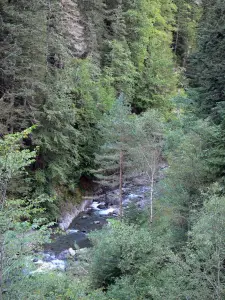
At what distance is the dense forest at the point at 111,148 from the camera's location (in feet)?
24.9

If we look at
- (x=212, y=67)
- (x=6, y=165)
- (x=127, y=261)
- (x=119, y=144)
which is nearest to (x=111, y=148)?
(x=119, y=144)

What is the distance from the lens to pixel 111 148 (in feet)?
66.0

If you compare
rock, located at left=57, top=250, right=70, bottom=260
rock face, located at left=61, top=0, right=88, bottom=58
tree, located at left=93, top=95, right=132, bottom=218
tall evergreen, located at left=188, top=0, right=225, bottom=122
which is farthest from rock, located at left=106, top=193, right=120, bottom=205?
rock face, located at left=61, top=0, right=88, bottom=58

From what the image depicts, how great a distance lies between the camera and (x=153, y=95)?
35312mm

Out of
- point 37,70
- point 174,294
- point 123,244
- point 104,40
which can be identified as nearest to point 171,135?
point 123,244

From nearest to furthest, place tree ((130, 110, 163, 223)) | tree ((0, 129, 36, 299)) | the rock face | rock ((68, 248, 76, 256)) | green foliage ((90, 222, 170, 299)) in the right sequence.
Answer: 1. tree ((0, 129, 36, 299))
2. green foliage ((90, 222, 170, 299))
3. rock ((68, 248, 76, 256))
4. tree ((130, 110, 163, 223))
5. the rock face

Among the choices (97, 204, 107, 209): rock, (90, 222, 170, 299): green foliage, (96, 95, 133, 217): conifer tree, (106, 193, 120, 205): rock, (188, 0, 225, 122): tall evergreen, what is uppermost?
(188, 0, 225, 122): tall evergreen

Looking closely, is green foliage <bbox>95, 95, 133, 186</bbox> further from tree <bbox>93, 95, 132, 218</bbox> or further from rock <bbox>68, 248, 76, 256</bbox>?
rock <bbox>68, 248, 76, 256</bbox>

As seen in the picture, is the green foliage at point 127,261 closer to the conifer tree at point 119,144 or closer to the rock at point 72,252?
the rock at point 72,252

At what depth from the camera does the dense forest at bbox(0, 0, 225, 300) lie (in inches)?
299

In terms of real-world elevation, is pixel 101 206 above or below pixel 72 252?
above

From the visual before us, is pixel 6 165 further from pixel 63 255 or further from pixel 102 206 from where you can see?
pixel 102 206

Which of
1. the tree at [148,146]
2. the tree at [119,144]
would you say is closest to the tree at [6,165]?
the tree at [148,146]

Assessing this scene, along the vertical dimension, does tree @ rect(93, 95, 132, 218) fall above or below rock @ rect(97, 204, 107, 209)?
above
